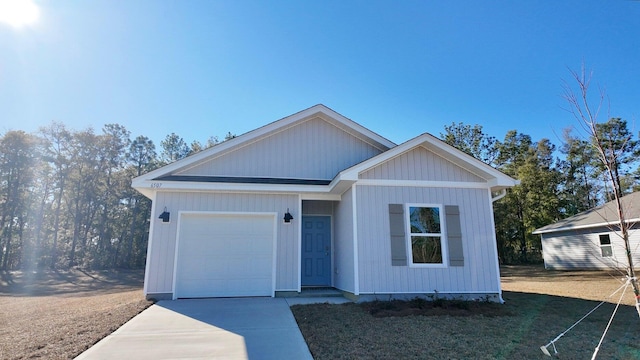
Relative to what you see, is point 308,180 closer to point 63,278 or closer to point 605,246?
point 605,246

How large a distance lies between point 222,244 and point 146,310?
2.28 m

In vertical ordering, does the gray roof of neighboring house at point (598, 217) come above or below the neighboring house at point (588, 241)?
above

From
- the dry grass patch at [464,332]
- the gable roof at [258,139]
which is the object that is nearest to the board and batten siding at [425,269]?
the dry grass patch at [464,332]

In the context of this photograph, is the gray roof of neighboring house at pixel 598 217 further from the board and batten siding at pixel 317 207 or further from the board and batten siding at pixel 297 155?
the board and batten siding at pixel 317 207

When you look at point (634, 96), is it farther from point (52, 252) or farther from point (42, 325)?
point (52, 252)

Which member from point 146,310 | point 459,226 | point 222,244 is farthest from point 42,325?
point 459,226

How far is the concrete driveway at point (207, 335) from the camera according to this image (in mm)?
4094

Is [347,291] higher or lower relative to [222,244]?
lower

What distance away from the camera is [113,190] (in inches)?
1101

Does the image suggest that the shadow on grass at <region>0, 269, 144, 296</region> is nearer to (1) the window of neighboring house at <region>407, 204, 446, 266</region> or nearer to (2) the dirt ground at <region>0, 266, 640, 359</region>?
(2) the dirt ground at <region>0, 266, 640, 359</region>

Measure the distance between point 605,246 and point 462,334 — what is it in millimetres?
16725

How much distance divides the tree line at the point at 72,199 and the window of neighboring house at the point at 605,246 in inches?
1173

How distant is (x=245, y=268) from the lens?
843cm

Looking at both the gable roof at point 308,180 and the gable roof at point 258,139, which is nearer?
the gable roof at point 308,180
